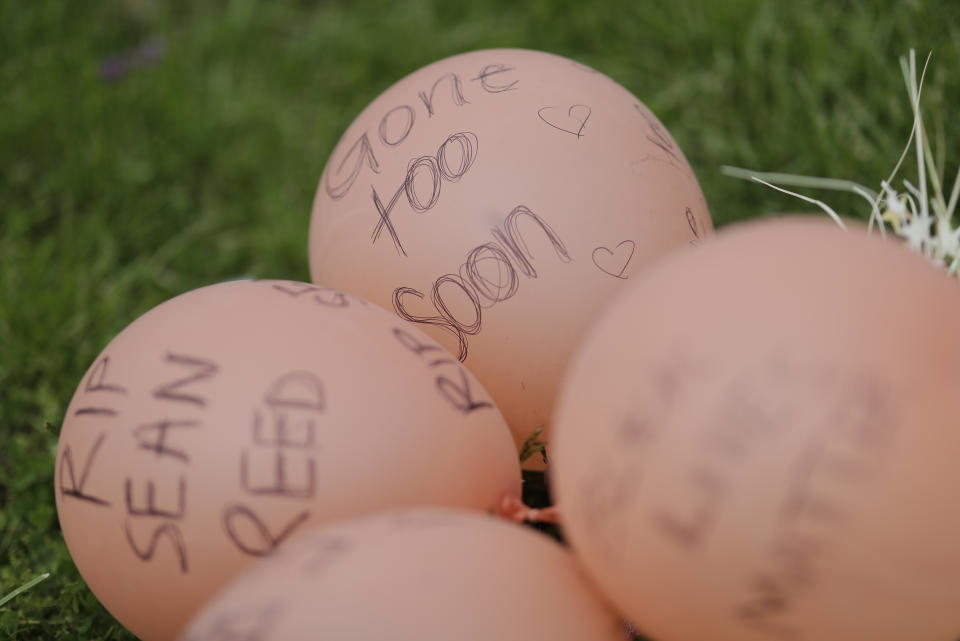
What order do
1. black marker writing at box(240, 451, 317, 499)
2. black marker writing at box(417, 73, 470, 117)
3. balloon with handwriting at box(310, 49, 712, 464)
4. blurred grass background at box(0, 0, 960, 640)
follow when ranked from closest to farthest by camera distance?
black marker writing at box(240, 451, 317, 499) < balloon with handwriting at box(310, 49, 712, 464) < black marker writing at box(417, 73, 470, 117) < blurred grass background at box(0, 0, 960, 640)

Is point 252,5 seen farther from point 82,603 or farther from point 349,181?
point 82,603

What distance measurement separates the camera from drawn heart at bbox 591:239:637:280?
1277 millimetres

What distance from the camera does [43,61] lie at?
255 centimetres

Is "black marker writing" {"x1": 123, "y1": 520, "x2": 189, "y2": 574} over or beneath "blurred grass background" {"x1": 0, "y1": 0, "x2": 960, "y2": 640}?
beneath

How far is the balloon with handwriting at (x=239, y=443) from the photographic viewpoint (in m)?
1.03

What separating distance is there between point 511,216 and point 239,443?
464mm

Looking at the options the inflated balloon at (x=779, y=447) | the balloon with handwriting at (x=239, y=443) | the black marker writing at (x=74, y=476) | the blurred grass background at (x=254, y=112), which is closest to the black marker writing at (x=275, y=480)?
the balloon with handwriting at (x=239, y=443)

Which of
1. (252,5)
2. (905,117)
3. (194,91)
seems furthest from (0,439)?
(905,117)

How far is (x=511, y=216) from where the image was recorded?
128 cm

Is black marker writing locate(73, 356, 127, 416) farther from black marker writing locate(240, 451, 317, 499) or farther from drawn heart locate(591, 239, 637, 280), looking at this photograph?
drawn heart locate(591, 239, 637, 280)

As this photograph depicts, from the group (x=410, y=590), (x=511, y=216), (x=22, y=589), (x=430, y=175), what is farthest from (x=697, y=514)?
(x=22, y=589)

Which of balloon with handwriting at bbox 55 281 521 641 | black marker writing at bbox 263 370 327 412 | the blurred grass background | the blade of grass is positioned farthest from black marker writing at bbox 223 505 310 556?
the blurred grass background

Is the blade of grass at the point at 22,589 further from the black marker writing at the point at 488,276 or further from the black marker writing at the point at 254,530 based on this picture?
the black marker writing at the point at 488,276

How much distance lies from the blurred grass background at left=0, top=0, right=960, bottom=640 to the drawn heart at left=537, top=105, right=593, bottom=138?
94 cm
